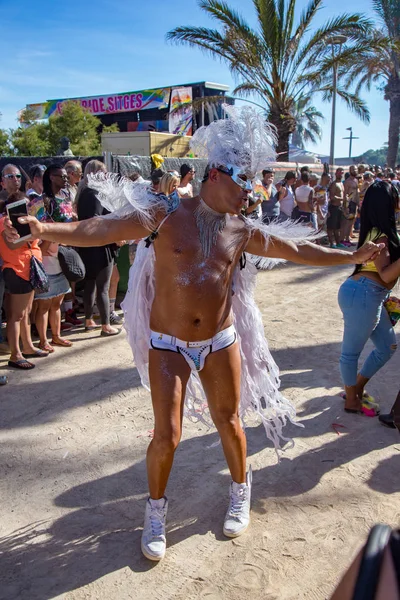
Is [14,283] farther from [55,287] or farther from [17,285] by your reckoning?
[55,287]

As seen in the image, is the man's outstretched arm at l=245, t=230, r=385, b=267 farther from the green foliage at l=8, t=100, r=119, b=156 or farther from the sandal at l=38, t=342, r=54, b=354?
the green foliage at l=8, t=100, r=119, b=156

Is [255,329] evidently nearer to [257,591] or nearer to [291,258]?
[291,258]

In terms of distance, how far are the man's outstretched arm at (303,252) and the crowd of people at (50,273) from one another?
2.11 m

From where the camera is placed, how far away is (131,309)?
3.11 metres

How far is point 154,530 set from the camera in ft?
8.85

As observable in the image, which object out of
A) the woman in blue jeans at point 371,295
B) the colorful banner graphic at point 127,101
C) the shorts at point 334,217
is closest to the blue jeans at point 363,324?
the woman in blue jeans at point 371,295

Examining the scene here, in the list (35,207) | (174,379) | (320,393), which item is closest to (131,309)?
(174,379)

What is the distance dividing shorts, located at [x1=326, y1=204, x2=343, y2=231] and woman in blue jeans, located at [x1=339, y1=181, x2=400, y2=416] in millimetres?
8398

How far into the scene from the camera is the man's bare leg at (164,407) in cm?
263

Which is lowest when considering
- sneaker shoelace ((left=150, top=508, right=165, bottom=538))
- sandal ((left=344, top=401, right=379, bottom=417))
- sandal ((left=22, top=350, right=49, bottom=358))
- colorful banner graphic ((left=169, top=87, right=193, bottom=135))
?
sandal ((left=344, top=401, right=379, bottom=417))

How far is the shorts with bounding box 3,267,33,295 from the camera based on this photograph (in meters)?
4.91

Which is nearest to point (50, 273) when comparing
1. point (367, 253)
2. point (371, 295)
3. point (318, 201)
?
point (371, 295)

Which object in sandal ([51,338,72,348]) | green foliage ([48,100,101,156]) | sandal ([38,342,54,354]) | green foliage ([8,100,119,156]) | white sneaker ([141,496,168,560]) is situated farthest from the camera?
green foliage ([48,100,101,156])

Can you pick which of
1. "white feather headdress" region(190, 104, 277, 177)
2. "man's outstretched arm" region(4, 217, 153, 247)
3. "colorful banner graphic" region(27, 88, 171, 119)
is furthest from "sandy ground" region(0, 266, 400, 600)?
"colorful banner graphic" region(27, 88, 171, 119)
